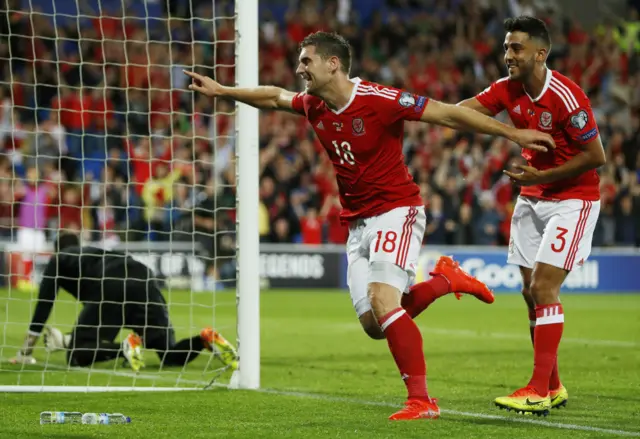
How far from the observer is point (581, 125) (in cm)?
653

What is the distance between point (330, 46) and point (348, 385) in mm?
2733

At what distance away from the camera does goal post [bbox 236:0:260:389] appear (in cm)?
779

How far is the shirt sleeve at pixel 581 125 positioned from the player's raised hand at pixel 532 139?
1.59 feet

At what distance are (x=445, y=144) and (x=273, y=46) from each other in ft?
13.9

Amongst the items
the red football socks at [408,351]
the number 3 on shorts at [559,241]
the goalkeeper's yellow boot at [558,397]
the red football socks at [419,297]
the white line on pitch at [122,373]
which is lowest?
the white line on pitch at [122,373]

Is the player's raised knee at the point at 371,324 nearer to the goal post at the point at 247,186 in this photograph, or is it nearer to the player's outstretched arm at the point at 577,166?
the player's outstretched arm at the point at 577,166

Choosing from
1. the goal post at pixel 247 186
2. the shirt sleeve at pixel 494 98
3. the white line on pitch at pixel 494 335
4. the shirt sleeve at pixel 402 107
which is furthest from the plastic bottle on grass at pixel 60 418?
the white line on pitch at pixel 494 335

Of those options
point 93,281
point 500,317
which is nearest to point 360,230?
point 93,281

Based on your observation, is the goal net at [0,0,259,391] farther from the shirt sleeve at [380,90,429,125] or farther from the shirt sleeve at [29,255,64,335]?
the shirt sleeve at [380,90,429,125]

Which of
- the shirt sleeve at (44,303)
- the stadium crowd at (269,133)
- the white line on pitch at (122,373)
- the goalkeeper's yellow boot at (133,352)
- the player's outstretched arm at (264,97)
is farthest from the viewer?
the stadium crowd at (269,133)

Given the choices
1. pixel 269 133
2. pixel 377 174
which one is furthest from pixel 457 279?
pixel 269 133

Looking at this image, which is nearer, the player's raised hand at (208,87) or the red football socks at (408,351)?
the red football socks at (408,351)

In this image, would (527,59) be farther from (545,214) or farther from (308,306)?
(308,306)

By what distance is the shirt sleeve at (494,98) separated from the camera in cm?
690
